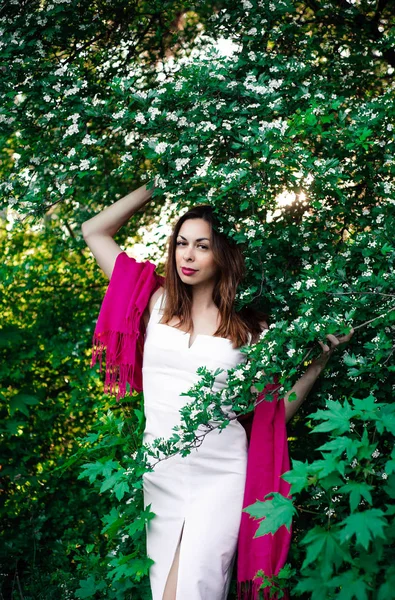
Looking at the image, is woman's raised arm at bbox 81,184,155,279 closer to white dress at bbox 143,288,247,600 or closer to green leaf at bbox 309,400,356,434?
white dress at bbox 143,288,247,600

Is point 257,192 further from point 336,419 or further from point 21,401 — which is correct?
point 21,401

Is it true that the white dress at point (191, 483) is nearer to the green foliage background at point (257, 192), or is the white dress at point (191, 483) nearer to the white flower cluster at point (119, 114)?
the green foliage background at point (257, 192)

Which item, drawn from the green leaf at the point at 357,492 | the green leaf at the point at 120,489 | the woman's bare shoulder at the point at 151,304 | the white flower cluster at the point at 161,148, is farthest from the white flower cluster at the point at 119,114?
the green leaf at the point at 357,492

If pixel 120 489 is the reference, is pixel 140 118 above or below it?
above

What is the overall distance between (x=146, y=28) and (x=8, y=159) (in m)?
1.27

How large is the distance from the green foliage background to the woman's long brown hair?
73 millimetres

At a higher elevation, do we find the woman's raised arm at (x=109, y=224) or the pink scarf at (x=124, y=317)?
the woman's raised arm at (x=109, y=224)

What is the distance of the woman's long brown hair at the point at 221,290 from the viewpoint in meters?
2.65

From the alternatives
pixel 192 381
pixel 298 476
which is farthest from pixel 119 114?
pixel 298 476

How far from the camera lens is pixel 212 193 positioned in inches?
97.4

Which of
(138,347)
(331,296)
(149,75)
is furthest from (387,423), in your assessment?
(149,75)

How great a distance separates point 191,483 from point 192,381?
420 mm

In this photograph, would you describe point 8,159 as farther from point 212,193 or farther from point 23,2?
point 212,193

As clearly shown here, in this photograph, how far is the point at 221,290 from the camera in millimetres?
2721
